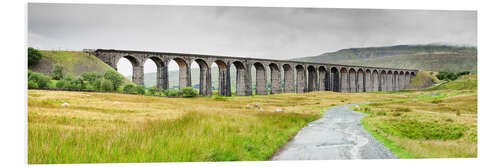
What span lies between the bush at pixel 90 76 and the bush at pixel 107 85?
0.38 m

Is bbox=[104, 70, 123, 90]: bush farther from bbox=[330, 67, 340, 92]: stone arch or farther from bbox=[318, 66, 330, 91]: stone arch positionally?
bbox=[318, 66, 330, 91]: stone arch

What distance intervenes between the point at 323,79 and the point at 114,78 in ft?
104

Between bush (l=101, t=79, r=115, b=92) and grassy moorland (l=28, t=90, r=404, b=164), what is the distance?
1.28 meters

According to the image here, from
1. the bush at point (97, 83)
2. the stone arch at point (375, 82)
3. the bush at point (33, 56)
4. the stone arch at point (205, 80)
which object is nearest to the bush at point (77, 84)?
the bush at point (97, 83)

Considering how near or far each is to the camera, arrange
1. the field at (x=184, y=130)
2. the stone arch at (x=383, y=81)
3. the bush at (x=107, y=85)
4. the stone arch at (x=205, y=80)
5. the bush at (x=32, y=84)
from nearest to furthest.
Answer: the field at (x=184, y=130)
the bush at (x=32, y=84)
the bush at (x=107, y=85)
the stone arch at (x=383, y=81)
the stone arch at (x=205, y=80)

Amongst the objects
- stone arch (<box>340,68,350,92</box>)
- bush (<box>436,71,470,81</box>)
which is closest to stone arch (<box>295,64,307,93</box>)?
stone arch (<box>340,68,350,92</box>)

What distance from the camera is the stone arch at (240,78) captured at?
1149 inches

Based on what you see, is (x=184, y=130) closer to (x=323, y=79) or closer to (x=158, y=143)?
(x=158, y=143)

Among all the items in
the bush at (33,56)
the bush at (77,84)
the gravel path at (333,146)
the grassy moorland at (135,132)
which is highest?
the bush at (33,56)

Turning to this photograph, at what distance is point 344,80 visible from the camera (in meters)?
35.8

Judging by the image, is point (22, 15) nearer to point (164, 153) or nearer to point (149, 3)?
point (149, 3)

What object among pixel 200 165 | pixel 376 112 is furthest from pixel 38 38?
pixel 376 112

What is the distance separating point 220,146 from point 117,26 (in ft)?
18.7

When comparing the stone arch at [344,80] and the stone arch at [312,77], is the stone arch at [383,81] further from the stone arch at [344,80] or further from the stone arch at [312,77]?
the stone arch at [312,77]
